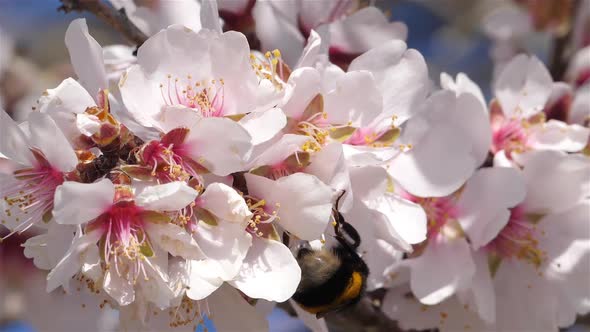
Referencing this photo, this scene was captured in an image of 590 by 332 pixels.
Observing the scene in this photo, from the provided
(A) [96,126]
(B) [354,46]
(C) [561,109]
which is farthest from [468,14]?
(A) [96,126]

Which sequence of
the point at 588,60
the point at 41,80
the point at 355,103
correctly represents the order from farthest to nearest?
1. the point at 41,80
2. the point at 588,60
3. the point at 355,103

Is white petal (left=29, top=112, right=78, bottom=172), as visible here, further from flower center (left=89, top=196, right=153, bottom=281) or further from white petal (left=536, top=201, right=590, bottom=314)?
white petal (left=536, top=201, right=590, bottom=314)

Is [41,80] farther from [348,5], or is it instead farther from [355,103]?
[355,103]

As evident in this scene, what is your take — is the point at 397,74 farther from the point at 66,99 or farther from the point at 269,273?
the point at 66,99

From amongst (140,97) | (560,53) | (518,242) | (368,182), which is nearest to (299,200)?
(368,182)

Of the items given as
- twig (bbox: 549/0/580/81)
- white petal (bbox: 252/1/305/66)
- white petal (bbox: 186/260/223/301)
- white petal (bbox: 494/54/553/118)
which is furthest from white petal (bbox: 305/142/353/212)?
twig (bbox: 549/0/580/81)

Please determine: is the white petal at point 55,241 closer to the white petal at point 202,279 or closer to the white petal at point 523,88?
the white petal at point 202,279
